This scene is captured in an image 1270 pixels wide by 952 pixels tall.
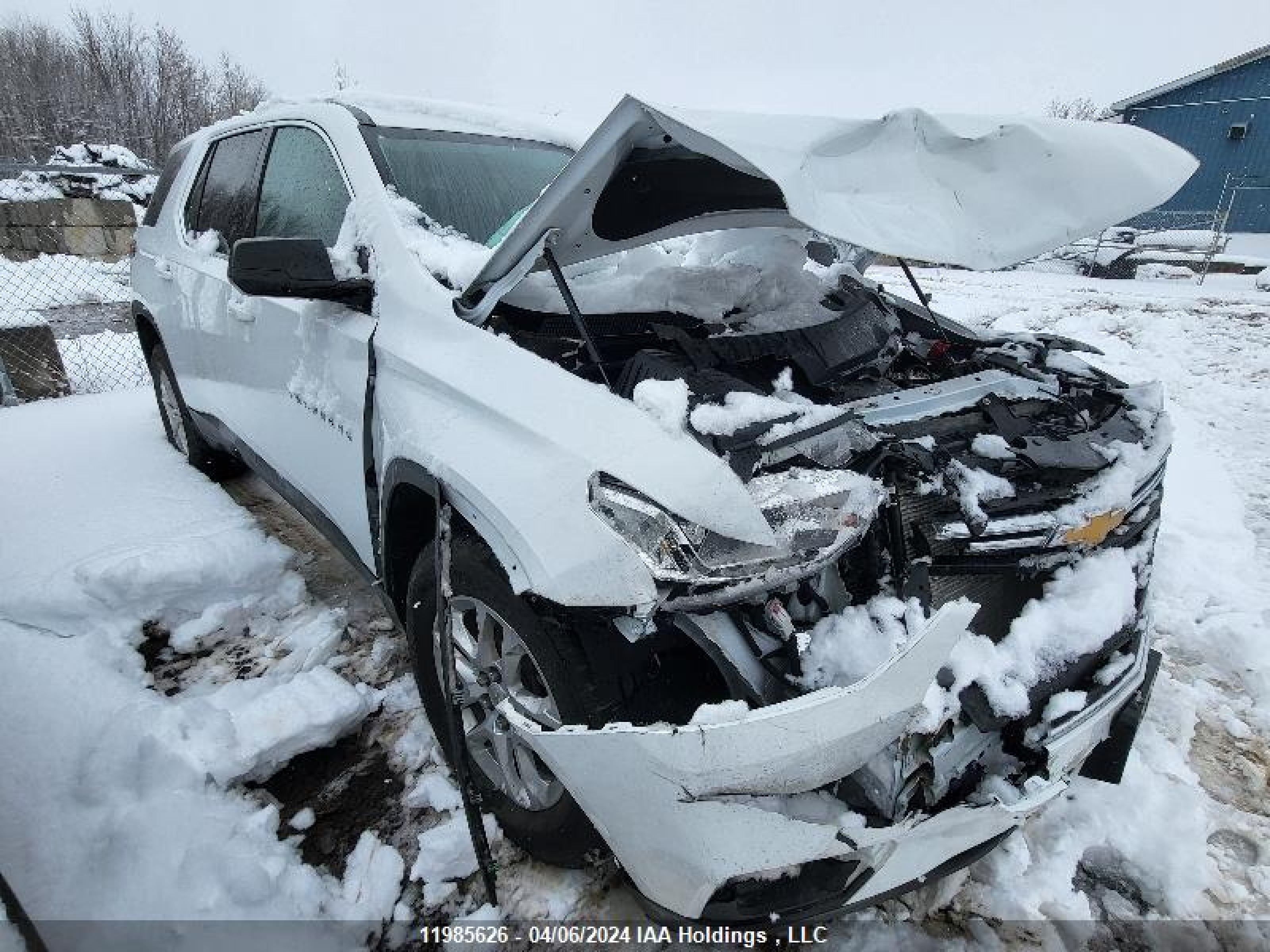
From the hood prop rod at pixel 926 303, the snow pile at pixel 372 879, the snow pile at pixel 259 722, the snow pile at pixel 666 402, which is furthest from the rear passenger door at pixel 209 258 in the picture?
the hood prop rod at pixel 926 303

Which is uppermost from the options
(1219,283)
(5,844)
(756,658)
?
(756,658)

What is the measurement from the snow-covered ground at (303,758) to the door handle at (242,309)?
107cm

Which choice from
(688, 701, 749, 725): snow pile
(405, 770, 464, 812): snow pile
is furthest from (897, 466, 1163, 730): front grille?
(405, 770, 464, 812): snow pile

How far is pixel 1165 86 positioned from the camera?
2167cm

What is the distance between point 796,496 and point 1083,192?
1.02 meters

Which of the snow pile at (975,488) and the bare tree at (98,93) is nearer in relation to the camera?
the snow pile at (975,488)

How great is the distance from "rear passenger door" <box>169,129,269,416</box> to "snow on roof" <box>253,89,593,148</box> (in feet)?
0.89

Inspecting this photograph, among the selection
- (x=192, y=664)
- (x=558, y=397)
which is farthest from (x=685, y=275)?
(x=192, y=664)

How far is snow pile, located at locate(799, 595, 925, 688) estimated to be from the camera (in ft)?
4.34

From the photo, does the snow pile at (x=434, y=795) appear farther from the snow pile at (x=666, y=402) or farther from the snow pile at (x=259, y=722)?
the snow pile at (x=666, y=402)

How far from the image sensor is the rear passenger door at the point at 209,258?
10.3 feet

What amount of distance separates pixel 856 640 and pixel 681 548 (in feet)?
1.22

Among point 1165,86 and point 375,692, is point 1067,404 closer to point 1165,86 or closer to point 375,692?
point 375,692

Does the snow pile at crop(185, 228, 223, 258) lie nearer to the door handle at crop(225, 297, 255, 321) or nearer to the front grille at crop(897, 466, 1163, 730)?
the door handle at crop(225, 297, 255, 321)
